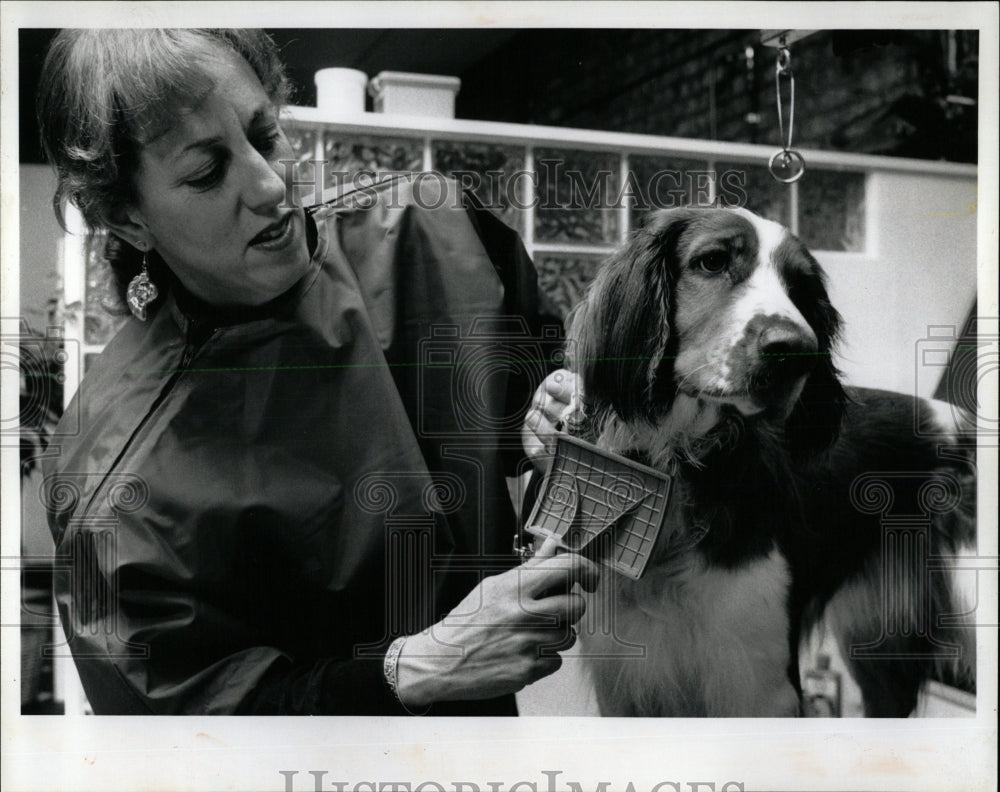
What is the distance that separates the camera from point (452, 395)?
3.14 meters

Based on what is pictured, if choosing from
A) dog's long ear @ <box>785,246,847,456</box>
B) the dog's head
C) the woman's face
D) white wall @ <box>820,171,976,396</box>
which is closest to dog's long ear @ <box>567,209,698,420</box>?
the dog's head

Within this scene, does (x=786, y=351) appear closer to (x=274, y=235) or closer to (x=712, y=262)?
(x=712, y=262)

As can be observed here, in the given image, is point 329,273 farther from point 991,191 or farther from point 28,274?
point 991,191

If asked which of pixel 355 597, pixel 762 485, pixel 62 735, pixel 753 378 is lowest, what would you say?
pixel 62 735

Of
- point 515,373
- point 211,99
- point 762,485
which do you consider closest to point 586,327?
point 515,373

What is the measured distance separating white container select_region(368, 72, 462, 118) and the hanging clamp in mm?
947

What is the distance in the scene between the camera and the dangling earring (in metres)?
3.13

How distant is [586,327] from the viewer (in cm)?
316

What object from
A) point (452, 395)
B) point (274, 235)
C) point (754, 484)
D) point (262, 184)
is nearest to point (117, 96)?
point (262, 184)

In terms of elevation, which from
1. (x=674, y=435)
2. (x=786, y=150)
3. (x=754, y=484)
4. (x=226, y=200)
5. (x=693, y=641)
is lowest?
(x=693, y=641)

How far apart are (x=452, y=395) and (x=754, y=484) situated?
0.92m

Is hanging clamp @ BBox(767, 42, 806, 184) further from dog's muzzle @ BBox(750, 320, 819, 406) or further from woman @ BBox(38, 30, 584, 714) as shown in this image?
woman @ BBox(38, 30, 584, 714)

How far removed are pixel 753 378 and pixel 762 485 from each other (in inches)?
13.0

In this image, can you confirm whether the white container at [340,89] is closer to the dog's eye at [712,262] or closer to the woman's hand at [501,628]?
the dog's eye at [712,262]
